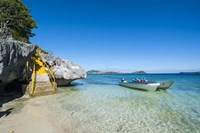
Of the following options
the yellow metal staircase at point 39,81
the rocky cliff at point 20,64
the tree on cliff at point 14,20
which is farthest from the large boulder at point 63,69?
the tree on cliff at point 14,20

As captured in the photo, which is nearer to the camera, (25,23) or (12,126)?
(12,126)

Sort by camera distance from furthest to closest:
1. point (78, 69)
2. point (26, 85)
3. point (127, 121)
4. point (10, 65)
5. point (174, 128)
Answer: point (78, 69) → point (26, 85) → point (10, 65) → point (127, 121) → point (174, 128)

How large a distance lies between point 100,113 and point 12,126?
4.07 metres

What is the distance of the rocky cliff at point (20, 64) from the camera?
796 centimetres

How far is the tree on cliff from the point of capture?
1717 centimetres

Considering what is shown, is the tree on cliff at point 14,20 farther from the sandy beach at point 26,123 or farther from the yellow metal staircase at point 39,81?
the sandy beach at point 26,123

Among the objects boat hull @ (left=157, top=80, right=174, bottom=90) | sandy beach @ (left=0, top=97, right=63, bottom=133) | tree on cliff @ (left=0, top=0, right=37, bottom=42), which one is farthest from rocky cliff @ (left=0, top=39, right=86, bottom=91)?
boat hull @ (left=157, top=80, right=174, bottom=90)

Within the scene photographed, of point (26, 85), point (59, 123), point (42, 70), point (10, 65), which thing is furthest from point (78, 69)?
point (59, 123)

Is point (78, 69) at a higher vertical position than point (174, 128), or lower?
higher

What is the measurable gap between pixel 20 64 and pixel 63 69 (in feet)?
24.5

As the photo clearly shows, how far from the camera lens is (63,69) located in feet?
59.4

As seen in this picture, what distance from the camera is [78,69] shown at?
1986 centimetres

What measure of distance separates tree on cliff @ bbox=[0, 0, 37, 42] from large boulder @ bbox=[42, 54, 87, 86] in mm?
4720

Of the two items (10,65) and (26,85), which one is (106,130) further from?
(26,85)
